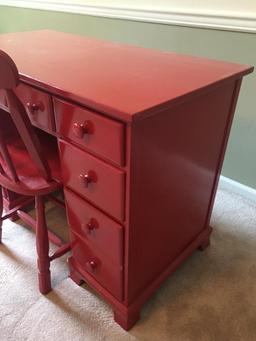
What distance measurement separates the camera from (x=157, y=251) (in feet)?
3.49

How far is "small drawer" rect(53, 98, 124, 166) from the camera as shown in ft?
2.33

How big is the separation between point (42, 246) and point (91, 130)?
1.83 ft

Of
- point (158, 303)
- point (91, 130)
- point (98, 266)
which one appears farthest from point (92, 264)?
point (91, 130)

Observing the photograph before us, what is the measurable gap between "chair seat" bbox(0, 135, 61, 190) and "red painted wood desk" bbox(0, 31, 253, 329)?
95 mm

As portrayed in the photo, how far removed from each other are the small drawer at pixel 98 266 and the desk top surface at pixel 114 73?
0.52 m

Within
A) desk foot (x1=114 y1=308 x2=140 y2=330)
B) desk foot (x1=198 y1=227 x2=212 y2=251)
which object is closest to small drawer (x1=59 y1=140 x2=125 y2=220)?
desk foot (x1=114 y1=308 x2=140 y2=330)

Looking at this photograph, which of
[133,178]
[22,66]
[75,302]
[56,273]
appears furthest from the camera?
[56,273]

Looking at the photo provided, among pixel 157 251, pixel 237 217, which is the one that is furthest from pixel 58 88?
pixel 237 217

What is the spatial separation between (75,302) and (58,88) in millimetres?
806

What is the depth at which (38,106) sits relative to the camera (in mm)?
918

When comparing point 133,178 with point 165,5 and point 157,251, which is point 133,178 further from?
point 165,5

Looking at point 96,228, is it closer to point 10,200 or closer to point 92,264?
point 92,264

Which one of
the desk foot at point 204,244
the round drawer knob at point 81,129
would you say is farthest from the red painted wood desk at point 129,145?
the desk foot at point 204,244

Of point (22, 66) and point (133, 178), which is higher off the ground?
point (22, 66)
